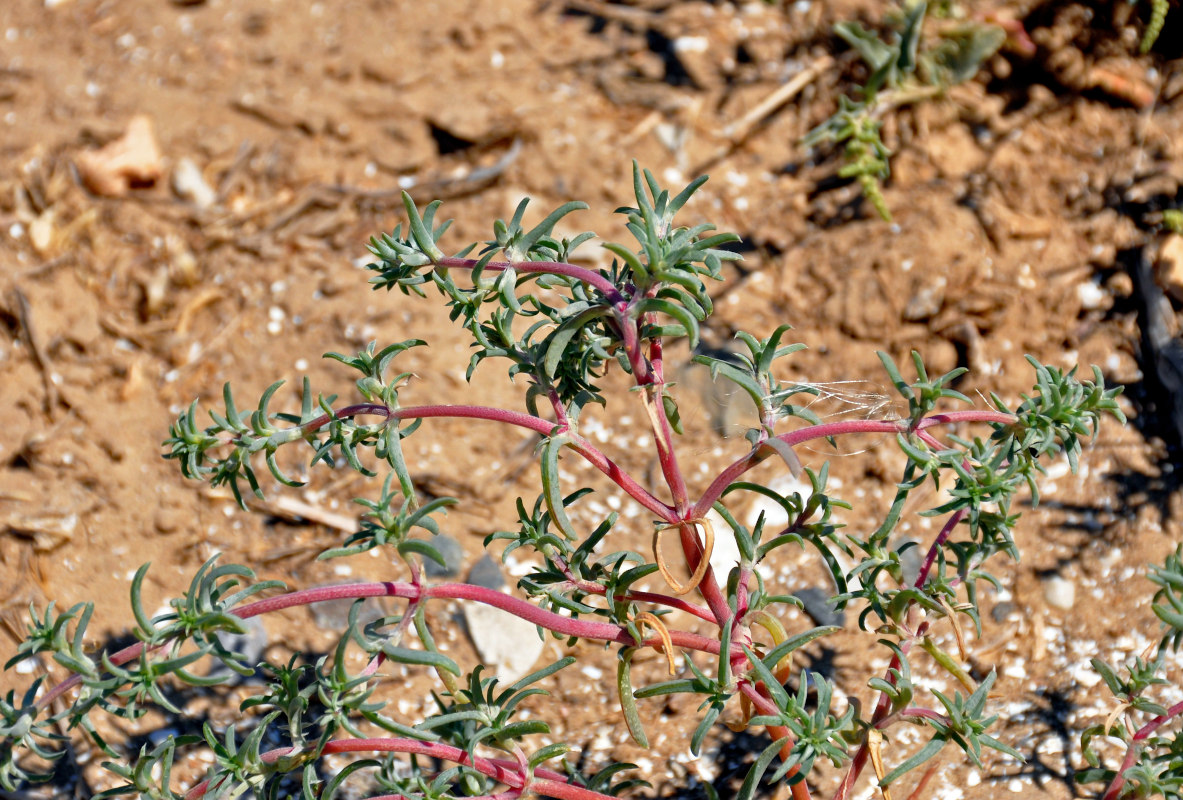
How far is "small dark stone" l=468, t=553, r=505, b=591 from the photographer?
296cm

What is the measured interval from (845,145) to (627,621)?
2.61 meters

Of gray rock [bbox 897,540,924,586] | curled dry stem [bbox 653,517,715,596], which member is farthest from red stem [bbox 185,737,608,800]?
gray rock [bbox 897,540,924,586]

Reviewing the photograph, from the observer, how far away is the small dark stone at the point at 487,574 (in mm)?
2965

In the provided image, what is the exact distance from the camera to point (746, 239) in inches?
151

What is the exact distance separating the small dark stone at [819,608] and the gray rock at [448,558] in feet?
3.31

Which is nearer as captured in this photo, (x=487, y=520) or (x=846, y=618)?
(x=846, y=618)

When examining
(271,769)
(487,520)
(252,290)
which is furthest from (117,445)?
(271,769)

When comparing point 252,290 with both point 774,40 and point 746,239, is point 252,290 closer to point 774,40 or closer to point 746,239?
point 746,239

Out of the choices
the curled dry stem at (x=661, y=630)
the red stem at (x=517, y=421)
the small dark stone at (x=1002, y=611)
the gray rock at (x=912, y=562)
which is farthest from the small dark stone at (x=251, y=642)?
the small dark stone at (x=1002, y=611)

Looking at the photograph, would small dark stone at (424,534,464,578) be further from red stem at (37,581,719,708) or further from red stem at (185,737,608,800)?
red stem at (37,581,719,708)

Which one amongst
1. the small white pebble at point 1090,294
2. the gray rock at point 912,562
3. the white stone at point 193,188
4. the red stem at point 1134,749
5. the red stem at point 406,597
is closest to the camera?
the red stem at point 406,597

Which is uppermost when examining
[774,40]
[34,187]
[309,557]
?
[774,40]

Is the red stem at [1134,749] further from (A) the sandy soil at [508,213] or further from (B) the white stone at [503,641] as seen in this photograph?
(B) the white stone at [503,641]

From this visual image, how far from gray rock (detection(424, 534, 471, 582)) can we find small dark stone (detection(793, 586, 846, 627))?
101 centimetres
